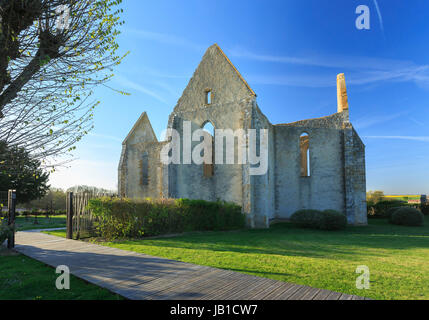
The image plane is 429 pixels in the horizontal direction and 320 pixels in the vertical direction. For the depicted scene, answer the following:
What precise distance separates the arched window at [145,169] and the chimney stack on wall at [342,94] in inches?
621

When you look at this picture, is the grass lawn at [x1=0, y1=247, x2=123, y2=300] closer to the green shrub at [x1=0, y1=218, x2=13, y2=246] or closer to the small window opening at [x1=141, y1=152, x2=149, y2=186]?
the green shrub at [x1=0, y1=218, x2=13, y2=246]

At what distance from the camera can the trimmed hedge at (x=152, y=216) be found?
29.9 feet

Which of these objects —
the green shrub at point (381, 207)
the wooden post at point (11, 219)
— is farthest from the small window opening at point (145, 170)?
the green shrub at point (381, 207)

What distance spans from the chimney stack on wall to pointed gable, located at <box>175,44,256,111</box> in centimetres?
692

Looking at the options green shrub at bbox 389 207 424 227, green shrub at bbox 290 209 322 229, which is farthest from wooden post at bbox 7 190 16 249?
green shrub at bbox 389 207 424 227

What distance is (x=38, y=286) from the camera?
405cm

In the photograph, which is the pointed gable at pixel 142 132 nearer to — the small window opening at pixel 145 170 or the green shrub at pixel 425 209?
the small window opening at pixel 145 170

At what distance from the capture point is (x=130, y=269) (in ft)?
15.8

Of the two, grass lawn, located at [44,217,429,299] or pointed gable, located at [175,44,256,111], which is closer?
grass lawn, located at [44,217,429,299]

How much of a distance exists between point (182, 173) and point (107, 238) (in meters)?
7.69

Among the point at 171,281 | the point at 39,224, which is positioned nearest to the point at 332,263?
the point at 171,281

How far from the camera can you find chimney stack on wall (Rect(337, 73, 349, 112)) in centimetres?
1692
